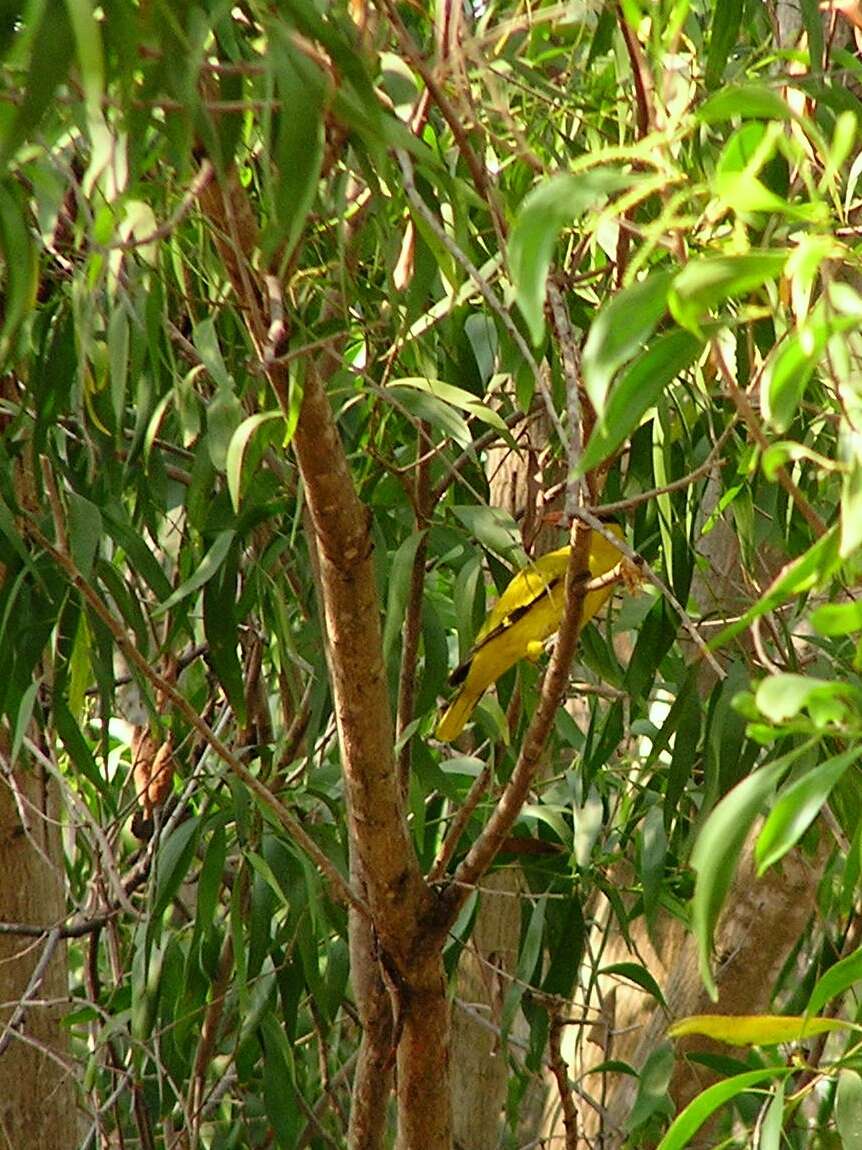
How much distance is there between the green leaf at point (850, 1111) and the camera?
112cm

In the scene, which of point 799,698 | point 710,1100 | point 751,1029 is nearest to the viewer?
point 799,698

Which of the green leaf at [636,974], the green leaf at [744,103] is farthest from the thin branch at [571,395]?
the green leaf at [636,974]

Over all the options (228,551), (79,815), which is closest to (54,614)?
(228,551)

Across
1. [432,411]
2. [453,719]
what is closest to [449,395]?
[432,411]

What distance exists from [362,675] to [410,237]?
37 cm

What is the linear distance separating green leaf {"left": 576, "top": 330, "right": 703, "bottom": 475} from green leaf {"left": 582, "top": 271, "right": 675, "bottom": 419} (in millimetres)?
19

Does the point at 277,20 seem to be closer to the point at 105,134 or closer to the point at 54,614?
the point at 105,134

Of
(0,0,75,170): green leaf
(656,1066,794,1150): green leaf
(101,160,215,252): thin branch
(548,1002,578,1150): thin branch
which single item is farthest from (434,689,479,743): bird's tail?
(0,0,75,170): green leaf

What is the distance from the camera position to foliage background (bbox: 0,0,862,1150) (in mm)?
750

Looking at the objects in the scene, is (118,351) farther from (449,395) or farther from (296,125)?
(296,125)

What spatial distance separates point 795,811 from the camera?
70 cm

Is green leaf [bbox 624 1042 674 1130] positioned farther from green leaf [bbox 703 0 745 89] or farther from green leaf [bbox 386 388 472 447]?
green leaf [bbox 703 0 745 89]

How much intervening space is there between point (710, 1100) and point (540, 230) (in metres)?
0.46

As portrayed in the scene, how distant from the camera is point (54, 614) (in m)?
1.67
